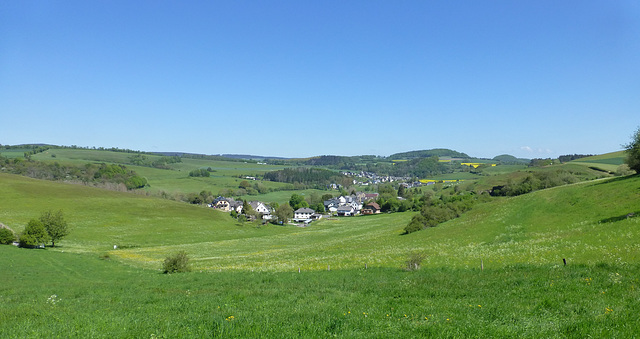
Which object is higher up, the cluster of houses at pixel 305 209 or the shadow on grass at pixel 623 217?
the shadow on grass at pixel 623 217

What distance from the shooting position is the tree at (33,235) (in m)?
55.4

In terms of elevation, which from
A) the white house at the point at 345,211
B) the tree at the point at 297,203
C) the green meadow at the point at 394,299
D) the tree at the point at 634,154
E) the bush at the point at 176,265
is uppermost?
the tree at the point at 634,154

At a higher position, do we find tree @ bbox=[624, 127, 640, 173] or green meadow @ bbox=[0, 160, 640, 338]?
tree @ bbox=[624, 127, 640, 173]

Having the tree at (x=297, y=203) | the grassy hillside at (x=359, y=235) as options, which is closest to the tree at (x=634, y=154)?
the grassy hillside at (x=359, y=235)

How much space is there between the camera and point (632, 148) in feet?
175

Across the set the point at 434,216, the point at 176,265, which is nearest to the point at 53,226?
the point at 176,265

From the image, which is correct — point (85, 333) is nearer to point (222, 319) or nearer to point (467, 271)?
point (222, 319)

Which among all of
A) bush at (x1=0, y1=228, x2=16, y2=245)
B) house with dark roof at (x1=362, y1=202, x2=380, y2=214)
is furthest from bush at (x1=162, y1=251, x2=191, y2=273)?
house with dark roof at (x1=362, y1=202, x2=380, y2=214)

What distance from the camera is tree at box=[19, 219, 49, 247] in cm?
5544

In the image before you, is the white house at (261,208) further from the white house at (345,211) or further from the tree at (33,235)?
the tree at (33,235)

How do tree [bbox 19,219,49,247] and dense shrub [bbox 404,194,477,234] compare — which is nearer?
tree [bbox 19,219,49,247]

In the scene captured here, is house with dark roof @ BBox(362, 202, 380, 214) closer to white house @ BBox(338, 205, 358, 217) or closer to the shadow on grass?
white house @ BBox(338, 205, 358, 217)

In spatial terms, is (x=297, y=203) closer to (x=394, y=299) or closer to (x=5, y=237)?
(x=5, y=237)

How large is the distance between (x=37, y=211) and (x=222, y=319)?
101m
